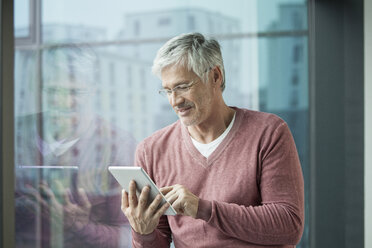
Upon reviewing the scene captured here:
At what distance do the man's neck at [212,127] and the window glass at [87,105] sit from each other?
4.55ft

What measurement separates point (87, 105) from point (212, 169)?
1.73 meters

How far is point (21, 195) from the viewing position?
2.92 metres

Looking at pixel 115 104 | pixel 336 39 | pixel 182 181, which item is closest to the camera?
pixel 182 181

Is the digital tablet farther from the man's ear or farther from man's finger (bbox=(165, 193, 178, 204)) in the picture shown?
the man's ear

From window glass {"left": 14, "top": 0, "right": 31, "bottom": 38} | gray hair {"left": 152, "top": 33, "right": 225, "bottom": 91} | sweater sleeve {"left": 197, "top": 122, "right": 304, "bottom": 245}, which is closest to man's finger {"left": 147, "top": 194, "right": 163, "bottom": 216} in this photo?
sweater sleeve {"left": 197, "top": 122, "right": 304, "bottom": 245}

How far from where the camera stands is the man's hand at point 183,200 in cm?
121

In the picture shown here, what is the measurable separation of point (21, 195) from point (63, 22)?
3.76ft

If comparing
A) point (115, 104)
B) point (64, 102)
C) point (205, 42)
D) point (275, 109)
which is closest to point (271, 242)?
point (205, 42)

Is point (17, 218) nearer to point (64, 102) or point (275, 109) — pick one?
point (64, 102)

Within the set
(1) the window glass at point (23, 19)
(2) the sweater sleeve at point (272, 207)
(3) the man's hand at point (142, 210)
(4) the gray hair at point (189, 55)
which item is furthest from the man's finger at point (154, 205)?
(1) the window glass at point (23, 19)

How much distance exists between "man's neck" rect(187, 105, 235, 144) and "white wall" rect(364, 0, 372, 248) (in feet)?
3.42

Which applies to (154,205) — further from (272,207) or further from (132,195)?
(272,207)

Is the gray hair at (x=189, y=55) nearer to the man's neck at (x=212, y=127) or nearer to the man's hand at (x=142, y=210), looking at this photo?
the man's neck at (x=212, y=127)

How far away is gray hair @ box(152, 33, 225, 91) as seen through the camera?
4.35 ft
